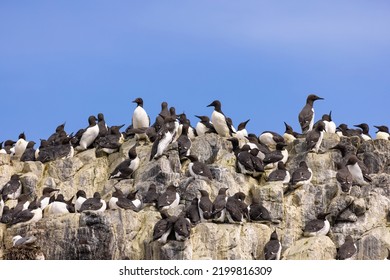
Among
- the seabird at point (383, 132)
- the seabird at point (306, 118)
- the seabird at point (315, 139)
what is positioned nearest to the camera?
the seabird at point (315, 139)

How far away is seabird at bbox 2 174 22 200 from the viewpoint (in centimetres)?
3559

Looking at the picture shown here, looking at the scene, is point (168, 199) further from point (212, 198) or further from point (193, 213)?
point (212, 198)

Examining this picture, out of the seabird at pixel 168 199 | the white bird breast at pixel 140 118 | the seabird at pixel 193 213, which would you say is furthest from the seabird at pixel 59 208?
the white bird breast at pixel 140 118

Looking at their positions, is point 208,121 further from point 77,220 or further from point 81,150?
point 77,220

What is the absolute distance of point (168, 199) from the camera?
3353 centimetres

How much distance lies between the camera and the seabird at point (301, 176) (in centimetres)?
3500

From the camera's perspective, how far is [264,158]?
36562mm

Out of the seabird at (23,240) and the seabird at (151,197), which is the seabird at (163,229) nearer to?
the seabird at (151,197)

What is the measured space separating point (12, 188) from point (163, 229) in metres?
5.82

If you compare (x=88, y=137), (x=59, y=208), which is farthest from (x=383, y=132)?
(x=59, y=208)

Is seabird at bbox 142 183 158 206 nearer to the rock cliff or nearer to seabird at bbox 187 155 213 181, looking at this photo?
the rock cliff

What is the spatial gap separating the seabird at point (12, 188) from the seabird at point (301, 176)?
23.4 feet
